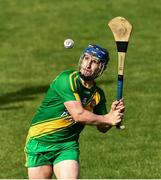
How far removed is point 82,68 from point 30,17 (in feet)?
67.8

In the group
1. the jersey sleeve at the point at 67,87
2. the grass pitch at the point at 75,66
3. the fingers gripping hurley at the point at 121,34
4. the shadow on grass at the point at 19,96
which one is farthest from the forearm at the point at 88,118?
the shadow on grass at the point at 19,96

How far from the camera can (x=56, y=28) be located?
28.0 m

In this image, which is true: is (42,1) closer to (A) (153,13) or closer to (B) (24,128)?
(A) (153,13)

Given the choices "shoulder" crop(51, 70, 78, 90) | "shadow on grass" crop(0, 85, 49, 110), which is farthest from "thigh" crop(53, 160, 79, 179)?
"shadow on grass" crop(0, 85, 49, 110)

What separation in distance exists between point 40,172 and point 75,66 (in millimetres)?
13448

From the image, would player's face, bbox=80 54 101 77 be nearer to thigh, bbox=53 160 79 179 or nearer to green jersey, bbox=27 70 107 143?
green jersey, bbox=27 70 107 143

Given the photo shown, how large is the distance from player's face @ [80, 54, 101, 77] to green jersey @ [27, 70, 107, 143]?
172mm

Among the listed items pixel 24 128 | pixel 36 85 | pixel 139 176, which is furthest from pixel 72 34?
pixel 139 176

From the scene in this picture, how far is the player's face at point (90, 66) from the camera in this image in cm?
910

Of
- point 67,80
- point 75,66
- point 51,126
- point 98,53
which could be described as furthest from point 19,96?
point 98,53

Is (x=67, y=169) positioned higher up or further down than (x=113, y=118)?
further down

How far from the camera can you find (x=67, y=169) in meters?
9.19

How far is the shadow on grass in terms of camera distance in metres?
18.1

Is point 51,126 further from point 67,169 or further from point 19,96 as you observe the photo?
point 19,96
